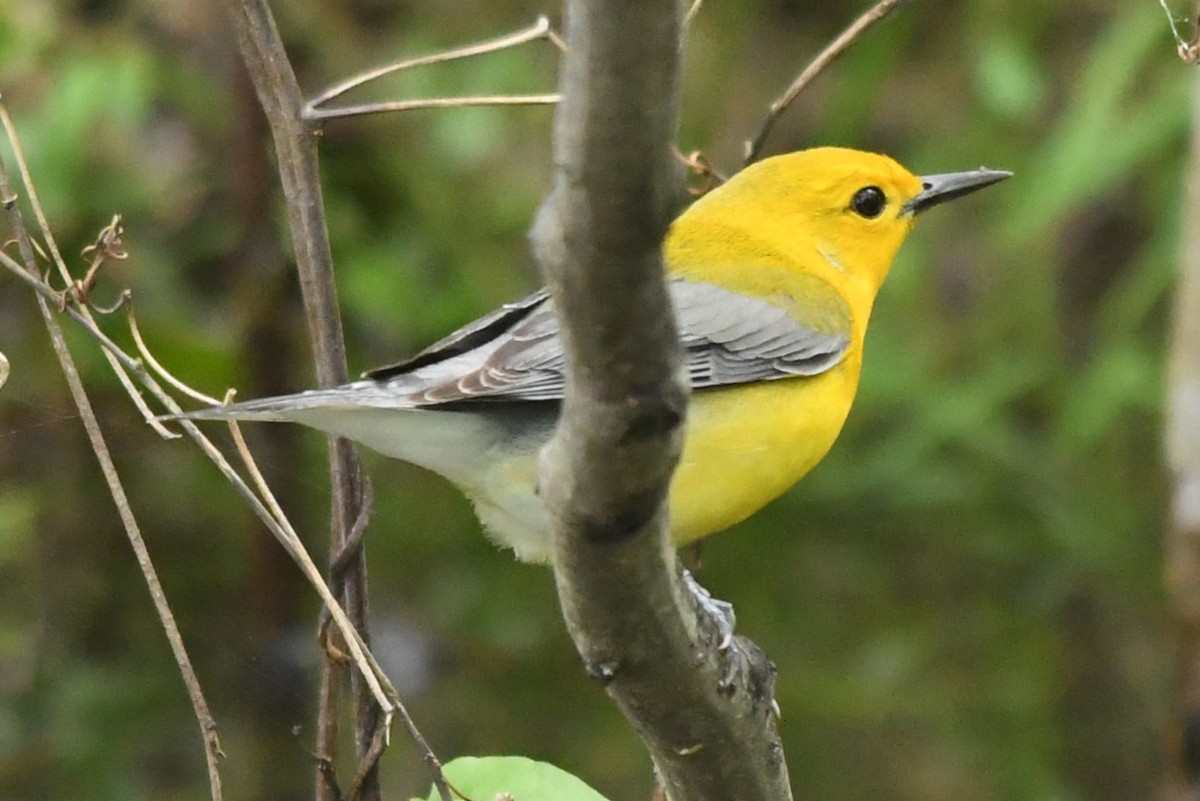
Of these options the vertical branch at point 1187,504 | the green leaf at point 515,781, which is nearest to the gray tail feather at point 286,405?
the green leaf at point 515,781

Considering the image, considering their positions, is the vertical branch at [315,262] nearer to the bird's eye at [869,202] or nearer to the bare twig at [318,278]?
the bare twig at [318,278]

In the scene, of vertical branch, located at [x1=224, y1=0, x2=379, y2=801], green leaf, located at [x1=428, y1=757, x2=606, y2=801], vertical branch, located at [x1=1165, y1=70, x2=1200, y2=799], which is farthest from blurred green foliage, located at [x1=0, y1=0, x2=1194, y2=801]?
green leaf, located at [x1=428, y1=757, x2=606, y2=801]

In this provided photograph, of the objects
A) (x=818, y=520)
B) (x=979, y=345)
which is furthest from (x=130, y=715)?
(x=979, y=345)

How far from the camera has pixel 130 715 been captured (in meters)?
4.70

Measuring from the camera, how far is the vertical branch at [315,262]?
8.48ft

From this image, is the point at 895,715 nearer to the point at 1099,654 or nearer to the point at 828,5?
the point at 1099,654

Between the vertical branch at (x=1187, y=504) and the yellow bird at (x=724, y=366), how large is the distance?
67cm

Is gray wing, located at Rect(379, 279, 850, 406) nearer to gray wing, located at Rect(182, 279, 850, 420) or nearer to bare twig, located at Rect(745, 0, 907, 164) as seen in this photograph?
gray wing, located at Rect(182, 279, 850, 420)

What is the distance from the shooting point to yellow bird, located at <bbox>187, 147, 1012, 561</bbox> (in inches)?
114

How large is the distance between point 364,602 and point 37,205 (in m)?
0.84

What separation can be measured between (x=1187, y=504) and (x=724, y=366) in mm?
1437

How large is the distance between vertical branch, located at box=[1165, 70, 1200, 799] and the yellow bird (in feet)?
2.20

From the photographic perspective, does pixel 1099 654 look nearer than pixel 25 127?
No

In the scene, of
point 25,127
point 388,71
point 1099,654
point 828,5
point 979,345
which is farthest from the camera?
point 828,5
